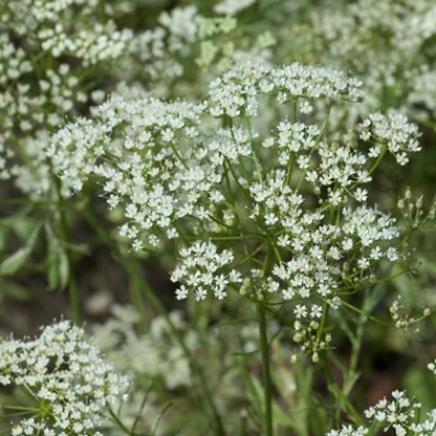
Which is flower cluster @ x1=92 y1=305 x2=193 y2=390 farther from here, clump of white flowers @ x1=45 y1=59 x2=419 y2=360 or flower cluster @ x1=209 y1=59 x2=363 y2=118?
flower cluster @ x1=209 y1=59 x2=363 y2=118

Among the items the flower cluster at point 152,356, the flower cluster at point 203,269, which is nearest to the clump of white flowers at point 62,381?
the flower cluster at point 203,269

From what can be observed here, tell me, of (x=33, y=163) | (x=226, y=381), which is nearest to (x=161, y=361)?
(x=226, y=381)

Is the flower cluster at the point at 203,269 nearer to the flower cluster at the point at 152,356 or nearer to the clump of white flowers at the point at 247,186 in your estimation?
the clump of white flowers at the point at 247,186

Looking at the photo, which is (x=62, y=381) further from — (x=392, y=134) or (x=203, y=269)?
(x=392, y=134)

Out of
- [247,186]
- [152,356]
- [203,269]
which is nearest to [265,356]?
[203,269]

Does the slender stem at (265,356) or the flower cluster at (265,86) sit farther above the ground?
the flower cluster at (265,86)

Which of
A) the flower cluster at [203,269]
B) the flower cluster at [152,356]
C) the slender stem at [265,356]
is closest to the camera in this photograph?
the flower cluster at [203,269]

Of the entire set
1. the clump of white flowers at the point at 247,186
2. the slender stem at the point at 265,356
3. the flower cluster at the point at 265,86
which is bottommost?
the slender stem at the point at 265,356

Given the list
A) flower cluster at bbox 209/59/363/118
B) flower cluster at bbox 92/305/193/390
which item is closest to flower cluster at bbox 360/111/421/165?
flower cluster at bbox 209/59/363/118
